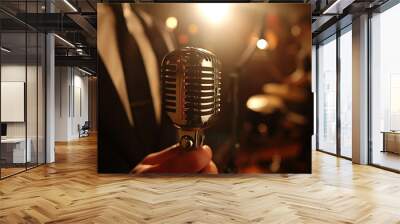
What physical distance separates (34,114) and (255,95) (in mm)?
4247

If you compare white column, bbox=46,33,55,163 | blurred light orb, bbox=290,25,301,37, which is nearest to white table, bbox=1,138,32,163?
white column, bbox=46,33,55,163

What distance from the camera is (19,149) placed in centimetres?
682

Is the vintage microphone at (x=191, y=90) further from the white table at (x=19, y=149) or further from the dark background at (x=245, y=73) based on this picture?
the white table at (x=19, y=149)

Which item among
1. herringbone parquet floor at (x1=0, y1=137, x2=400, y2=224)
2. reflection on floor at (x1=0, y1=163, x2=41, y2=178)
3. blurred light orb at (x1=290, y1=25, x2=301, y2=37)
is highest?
blurred light orb at (x1=290, y1=25, x2=301, y2=37)

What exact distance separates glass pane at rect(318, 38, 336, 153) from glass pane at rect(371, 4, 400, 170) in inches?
69.8

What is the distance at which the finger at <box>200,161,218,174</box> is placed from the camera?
5961mm

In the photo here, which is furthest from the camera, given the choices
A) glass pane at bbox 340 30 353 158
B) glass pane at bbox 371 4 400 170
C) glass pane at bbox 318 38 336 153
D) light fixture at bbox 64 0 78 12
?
glass pane at bbox 318 38 336 153

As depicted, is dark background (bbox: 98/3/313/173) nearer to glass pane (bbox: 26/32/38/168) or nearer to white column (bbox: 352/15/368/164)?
glass pane (bbox: 26/32/38/168)

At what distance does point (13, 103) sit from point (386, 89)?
6.79m

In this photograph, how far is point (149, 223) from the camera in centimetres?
351

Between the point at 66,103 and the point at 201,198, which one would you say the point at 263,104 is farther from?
the point at 66,103

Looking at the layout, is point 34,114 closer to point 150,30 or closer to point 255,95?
point 150,30

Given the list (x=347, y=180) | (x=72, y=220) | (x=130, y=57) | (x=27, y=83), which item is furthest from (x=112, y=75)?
(x=347, y=180)

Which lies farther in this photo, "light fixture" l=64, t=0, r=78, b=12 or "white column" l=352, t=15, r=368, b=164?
"white column" l=352, t=15, r=368, b=164
